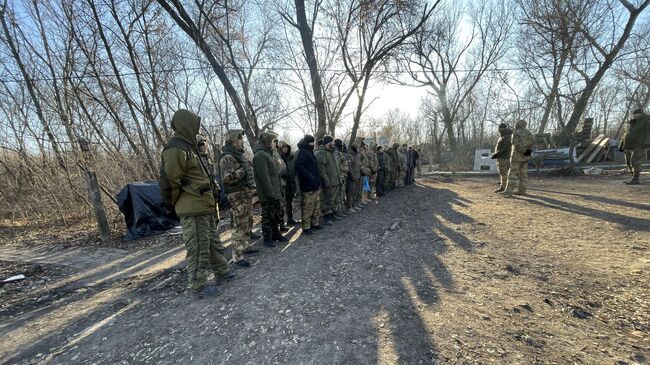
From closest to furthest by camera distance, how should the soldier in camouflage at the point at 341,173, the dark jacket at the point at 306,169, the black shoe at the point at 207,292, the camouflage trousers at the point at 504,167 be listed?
the black shoe at the point at 207,292 < the dark jacket at the point at 306,169 < the soldier in camouflage at the point at 341,173 < the camouflage trousers at the point at 504,167

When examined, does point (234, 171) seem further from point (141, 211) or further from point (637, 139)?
point (637, 139)

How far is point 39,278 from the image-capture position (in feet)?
15.9

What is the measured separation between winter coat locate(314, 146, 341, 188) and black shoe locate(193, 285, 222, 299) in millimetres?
3496

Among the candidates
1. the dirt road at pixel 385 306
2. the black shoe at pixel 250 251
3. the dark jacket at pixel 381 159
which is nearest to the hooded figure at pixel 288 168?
the dirt road at pixel 385 306

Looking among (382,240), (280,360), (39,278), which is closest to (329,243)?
(382,240)

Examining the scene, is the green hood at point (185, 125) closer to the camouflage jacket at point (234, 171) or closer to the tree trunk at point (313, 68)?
the camouflage jacket at point (234, 171)

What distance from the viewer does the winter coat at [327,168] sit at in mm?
6438

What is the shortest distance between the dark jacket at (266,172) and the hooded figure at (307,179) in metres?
0.86

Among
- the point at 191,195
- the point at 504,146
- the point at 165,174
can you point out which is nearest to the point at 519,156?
the point at 504,146

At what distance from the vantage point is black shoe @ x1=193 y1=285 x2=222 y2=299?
3446 millimetres

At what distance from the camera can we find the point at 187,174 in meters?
3.28

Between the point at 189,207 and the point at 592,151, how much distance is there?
20.3m

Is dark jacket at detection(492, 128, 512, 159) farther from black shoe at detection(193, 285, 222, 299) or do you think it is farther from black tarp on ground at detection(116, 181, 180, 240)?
black tarp on ground at detection(116, 181, 180, 240)

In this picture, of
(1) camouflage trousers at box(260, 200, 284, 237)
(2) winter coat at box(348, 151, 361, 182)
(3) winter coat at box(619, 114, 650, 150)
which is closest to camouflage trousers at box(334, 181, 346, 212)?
(2) winter coat at box(348, 151, 361, 182)
